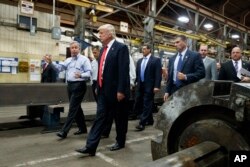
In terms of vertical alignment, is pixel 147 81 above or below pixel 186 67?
below

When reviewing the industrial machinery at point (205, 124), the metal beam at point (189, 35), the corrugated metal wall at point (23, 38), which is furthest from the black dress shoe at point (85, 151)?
the metal beam at point (189, 35)

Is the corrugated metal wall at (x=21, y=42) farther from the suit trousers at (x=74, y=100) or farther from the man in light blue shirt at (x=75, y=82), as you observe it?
the suit trousers at (x=74, y=100)

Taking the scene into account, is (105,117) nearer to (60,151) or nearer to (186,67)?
(60,151)

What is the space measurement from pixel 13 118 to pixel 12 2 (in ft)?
14.2

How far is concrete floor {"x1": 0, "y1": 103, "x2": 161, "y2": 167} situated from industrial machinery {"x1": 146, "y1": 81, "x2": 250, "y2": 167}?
4.93 feet

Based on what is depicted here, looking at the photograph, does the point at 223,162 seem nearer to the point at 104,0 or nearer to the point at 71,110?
the point at 71,110

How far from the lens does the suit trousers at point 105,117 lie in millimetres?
3562

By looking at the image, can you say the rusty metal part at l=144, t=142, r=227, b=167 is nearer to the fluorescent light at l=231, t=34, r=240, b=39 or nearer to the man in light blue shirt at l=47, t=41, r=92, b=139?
the man in light blue shirt at l=47, t=41, r=92, b=139

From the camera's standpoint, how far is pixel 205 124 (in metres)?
1.56

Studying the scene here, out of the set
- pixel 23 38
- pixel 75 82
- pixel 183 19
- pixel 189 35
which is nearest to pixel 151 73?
pixel 75 82

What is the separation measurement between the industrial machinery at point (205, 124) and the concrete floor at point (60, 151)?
1503mm

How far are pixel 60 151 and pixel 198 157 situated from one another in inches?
114

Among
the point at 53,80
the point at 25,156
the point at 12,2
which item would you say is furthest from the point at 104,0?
the point at 25,156

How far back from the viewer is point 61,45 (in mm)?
10047
